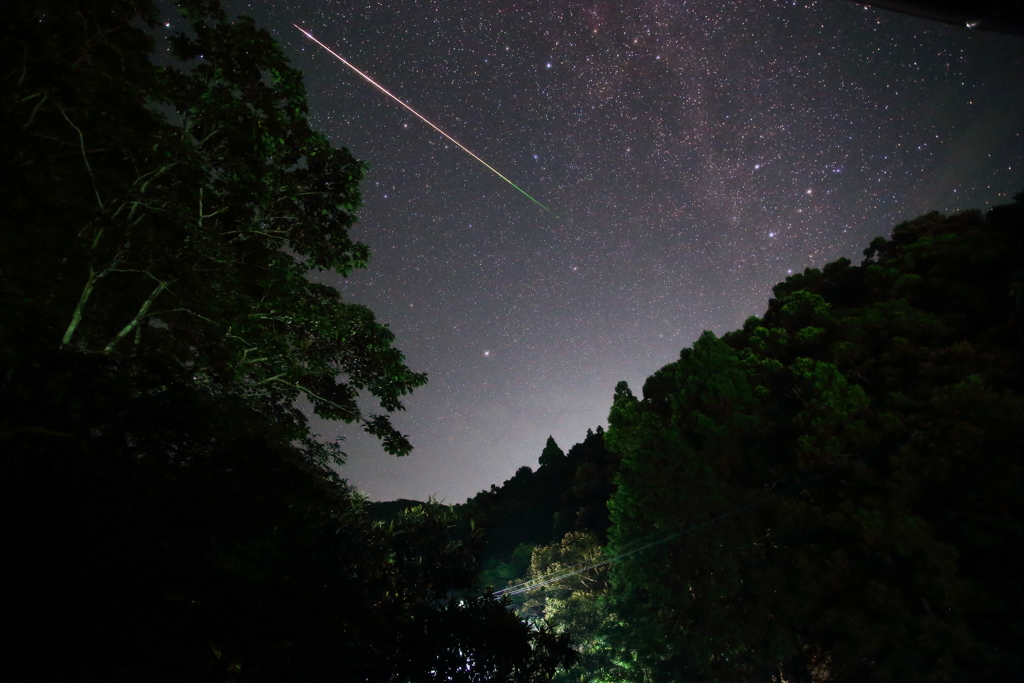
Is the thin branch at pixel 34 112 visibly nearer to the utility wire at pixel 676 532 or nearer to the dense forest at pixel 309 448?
the dense forest at pixel 309 448

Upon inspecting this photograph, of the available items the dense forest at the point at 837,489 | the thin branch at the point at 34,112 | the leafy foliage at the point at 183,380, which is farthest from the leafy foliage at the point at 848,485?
the thin branch at the point at 34,112

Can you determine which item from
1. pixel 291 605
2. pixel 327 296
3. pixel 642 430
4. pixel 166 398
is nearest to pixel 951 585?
pixel 642 430

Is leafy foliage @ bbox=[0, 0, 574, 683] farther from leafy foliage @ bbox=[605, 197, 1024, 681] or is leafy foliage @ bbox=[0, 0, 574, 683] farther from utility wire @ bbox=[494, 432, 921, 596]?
leafy foliage @ bbox=[605, 197, 1024, 681]

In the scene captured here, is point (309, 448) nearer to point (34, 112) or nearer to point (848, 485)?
point (34, 112)

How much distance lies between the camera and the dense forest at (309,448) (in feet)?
13.2

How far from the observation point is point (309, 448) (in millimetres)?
8039

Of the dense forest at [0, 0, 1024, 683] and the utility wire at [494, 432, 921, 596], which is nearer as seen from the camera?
the dense forest at [0, 0, 1024, 683]

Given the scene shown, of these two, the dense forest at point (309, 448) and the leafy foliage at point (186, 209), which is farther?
the leafy foliage at point (186, 209)

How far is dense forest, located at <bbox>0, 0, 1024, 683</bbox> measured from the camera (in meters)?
4.03

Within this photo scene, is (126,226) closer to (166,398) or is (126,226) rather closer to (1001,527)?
(166,398)

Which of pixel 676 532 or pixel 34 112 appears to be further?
pixel 676 532

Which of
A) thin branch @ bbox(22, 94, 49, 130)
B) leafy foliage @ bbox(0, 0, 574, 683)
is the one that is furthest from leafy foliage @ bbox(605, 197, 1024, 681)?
thin branch @ bbox(22, 94, 49, 130)

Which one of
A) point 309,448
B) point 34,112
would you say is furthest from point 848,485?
point 34,112

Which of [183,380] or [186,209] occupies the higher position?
[186,209]
